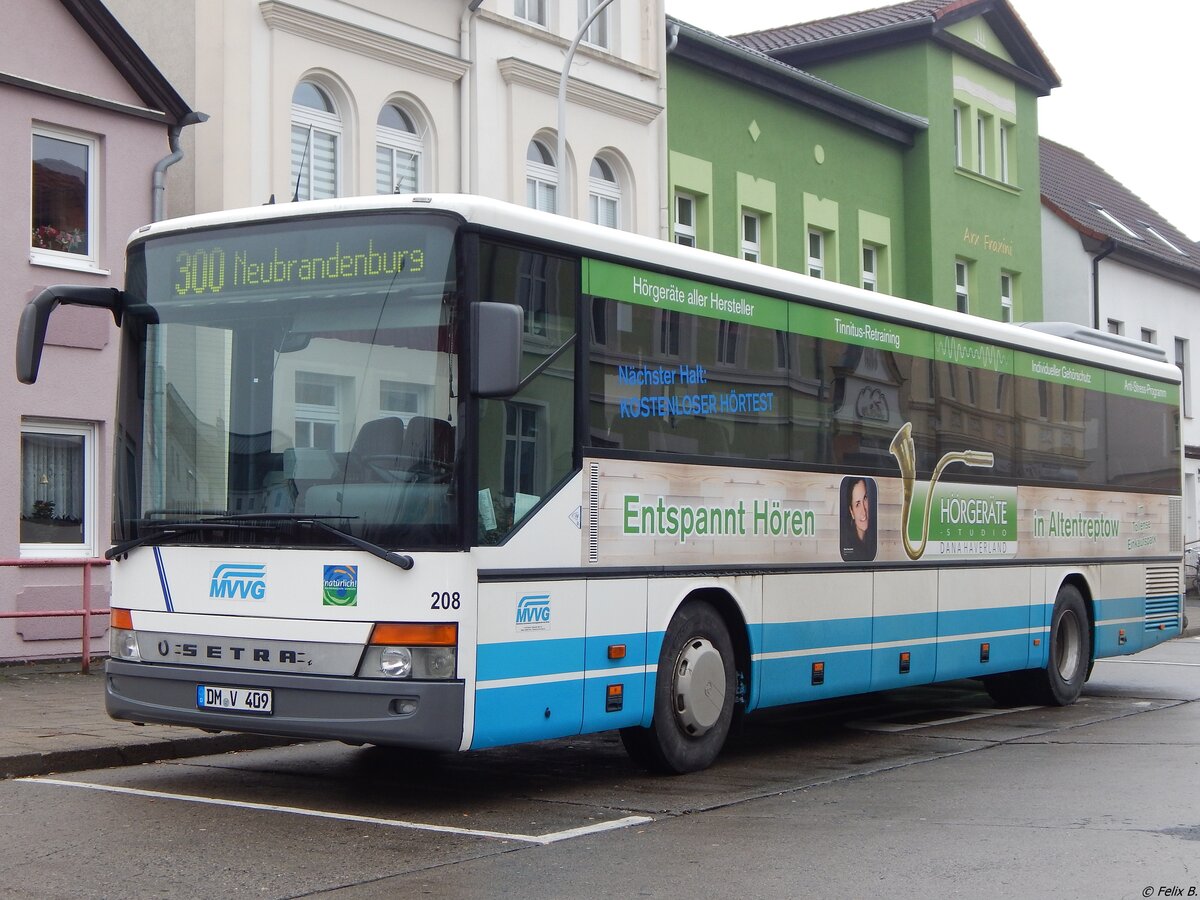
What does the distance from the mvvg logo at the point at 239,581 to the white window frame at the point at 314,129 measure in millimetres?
11186

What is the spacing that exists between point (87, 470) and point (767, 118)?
14.9 metres

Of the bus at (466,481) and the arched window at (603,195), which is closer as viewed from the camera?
the bus at (466,481)

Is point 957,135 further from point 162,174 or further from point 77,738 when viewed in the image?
point 77,738

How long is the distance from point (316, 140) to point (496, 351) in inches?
492

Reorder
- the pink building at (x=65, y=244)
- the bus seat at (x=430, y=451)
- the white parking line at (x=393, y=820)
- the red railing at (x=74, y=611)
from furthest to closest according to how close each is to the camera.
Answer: the pink building at (x=65, y=244) < the red railing at (x=74, y=611) < the bus seat at (x=430, y=451) < the white parking line at (x=393, y=820)

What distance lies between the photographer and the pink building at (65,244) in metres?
17.0

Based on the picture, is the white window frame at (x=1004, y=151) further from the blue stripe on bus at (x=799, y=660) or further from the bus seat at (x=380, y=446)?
the bus seat at (x=380, y=446)

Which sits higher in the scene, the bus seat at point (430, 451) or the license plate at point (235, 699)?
the bus seat at point (430, 451)

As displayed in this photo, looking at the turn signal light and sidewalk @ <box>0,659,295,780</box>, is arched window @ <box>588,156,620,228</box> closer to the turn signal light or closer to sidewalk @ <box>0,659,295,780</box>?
sidewalk @ <box>0,659,295,780</box>

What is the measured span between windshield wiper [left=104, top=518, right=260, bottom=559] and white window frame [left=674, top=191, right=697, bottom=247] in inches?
716

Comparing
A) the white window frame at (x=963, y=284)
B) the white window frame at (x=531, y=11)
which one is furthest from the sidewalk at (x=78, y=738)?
the white window frame at (x=963, y=284)

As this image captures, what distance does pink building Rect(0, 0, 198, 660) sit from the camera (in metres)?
17.0

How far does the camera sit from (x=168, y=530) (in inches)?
361

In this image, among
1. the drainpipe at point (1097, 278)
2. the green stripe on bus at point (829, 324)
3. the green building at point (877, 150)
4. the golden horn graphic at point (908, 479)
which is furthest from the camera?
the drainpipe at point (1097, 278)
